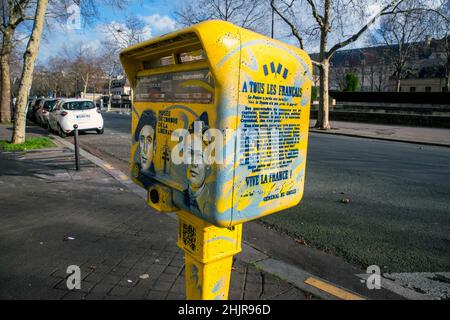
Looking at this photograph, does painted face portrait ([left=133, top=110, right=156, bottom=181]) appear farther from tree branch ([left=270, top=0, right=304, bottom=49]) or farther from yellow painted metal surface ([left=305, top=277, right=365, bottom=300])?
tree branch ([left=270, top=0, right=304, bottom=49])

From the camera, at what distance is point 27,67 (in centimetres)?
1012

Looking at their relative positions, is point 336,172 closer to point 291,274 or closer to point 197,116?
point 291,274

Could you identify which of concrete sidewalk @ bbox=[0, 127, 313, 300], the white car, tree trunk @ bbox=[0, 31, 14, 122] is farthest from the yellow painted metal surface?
tree trunk @ bbox=[0, 31, 14, 122]

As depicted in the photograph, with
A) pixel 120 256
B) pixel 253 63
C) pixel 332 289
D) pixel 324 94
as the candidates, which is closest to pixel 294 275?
pixel 332 289

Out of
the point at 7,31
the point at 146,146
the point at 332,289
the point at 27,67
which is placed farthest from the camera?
the point at 7,31

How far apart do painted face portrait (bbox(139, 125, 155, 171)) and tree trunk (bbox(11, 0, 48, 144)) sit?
9.75 m

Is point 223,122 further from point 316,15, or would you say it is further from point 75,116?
point 316,15

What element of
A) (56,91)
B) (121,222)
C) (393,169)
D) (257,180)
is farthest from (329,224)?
(56,91)

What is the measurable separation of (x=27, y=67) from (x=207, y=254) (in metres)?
10.5

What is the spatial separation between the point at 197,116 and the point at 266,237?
9.15 ft

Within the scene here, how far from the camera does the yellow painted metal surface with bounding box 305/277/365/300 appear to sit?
282cm

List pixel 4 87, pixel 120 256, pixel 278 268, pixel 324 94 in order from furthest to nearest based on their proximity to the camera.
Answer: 1. pixel 324 94
2. pixel 4 87
3. pixel 120 256
4. pixel 278 268

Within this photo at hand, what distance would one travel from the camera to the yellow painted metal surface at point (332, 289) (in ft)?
9.27

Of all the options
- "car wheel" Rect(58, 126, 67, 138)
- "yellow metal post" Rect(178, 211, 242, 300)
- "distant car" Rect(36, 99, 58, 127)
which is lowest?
"yellow metal post" Rect(178, 211, 242, 300)
